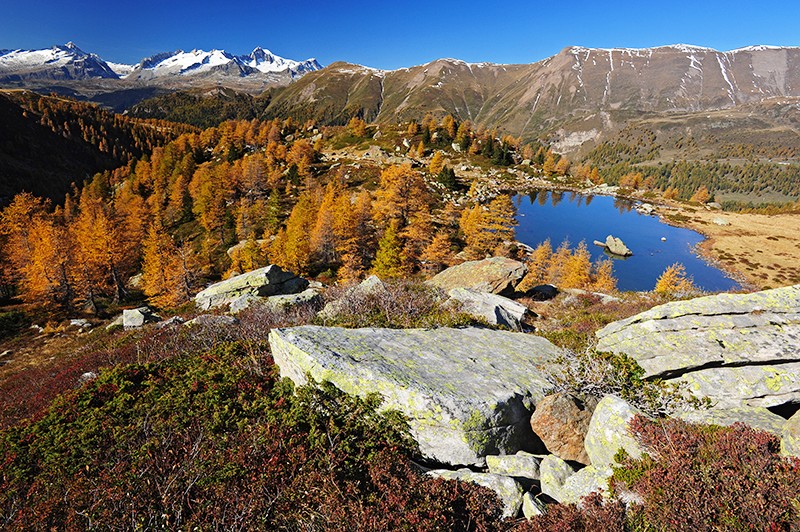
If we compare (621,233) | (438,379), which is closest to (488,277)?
(438,379)

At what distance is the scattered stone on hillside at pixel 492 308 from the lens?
1553 centimetres

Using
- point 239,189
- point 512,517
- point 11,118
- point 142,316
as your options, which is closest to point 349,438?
point 512,517

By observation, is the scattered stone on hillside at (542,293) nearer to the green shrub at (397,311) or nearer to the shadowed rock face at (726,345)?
the green shrub at (397,311)

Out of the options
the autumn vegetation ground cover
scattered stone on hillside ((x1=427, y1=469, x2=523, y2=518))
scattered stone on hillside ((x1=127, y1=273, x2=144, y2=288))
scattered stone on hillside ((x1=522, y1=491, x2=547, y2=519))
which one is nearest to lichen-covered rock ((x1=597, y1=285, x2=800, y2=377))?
the autumn vegetation ground cover

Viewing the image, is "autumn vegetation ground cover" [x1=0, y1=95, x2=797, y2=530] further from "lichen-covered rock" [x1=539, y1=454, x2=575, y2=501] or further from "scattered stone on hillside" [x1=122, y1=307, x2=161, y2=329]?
"scattered stone on hillside" [x1=122, y1=307, x2=161, y2=329]

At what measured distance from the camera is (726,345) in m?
9.03

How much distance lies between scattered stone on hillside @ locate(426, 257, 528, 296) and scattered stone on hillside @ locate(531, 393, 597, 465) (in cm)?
1485

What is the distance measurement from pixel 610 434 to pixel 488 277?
1748cm

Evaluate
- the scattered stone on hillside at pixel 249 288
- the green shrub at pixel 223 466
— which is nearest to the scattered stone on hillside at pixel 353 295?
the green shrub at pixel 223 466

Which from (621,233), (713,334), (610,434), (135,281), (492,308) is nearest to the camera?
(610,434)

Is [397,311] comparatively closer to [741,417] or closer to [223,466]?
[223,466]

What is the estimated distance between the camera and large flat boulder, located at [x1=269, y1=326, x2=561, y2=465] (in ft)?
25.3

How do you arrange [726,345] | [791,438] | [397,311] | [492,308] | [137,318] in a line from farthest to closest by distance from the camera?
[137,318] < [492,308] < [397,311] < [726,345] < [791,438]

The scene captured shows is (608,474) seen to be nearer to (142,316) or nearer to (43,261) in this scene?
(142,316)
